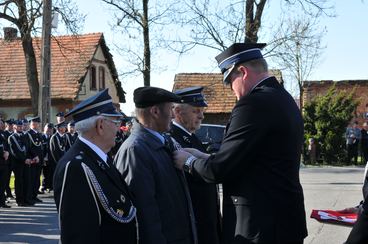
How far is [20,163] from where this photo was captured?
13.5 m

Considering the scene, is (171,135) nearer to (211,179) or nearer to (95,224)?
(211,179)

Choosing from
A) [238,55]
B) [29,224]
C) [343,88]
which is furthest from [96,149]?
[343,88]

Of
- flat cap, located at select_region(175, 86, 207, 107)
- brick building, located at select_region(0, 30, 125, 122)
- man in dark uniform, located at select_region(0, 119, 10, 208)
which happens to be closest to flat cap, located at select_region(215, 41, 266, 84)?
flat cap, located at select_region(175, 86, 207, 107)

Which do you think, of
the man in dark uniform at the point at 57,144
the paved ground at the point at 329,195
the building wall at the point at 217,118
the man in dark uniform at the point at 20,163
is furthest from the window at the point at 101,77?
the man in dark uniform at the point at 20,163

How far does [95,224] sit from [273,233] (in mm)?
1070

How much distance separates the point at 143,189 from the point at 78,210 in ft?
2.16

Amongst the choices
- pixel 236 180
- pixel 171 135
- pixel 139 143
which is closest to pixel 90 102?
pixel 139 143

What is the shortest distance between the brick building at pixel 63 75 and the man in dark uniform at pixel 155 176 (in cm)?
2719

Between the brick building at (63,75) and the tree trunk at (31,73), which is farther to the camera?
the brick building at (63,75)

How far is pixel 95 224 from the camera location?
3027 millimetres

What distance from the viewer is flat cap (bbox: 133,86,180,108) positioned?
3861 mm

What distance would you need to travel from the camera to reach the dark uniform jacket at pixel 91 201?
299 cm

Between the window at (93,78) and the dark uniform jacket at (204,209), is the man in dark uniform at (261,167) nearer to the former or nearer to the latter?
the dark uniform jacket at (204,209)

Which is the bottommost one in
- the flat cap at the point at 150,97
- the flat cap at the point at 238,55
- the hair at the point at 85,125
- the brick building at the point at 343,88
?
the hair at the point at 85,125
